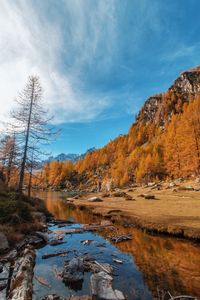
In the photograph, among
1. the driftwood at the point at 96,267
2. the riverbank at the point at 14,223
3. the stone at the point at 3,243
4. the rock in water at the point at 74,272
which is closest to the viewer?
the rock in water at the point at 74,272

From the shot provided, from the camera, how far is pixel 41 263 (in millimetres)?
13125

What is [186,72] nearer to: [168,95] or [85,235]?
[168,95]

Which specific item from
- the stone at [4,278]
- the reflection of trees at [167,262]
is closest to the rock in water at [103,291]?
the reflection of trees at [167,262]

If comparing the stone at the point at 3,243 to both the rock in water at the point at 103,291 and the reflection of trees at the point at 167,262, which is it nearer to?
the rock in water at the point at 103,291

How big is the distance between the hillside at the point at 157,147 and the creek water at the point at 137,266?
47070 millimetres

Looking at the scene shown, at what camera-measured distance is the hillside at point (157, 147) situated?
64562 mm

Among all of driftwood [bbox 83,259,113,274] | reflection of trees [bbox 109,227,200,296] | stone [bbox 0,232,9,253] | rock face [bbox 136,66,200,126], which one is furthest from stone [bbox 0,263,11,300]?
rock face [bbox 136,66,200,126]

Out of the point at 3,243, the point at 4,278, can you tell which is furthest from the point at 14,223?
the point at 4,278

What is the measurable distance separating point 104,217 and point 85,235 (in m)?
10.3

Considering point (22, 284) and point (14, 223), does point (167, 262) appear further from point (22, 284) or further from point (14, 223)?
point (14, 223)

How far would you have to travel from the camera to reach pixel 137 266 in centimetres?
1283

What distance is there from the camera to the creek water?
32.5 feet

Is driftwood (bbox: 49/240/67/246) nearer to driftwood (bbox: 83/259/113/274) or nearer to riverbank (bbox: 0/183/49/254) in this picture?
riverbank (bbox: 0/183/49/254)

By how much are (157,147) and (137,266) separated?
277ft
